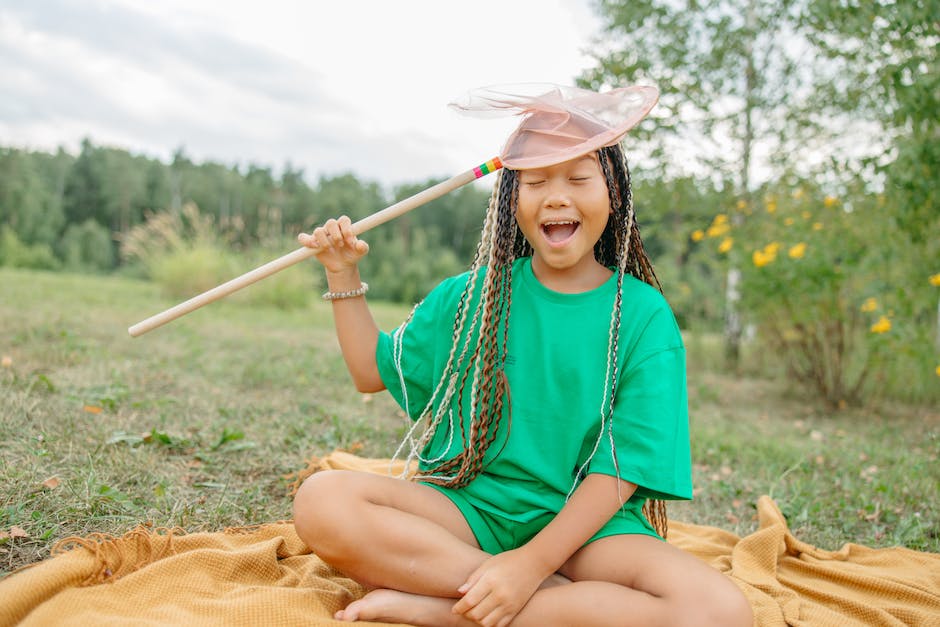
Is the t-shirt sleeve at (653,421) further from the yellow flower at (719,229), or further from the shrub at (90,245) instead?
the shrub at (90,245)

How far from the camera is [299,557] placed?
2100 mm

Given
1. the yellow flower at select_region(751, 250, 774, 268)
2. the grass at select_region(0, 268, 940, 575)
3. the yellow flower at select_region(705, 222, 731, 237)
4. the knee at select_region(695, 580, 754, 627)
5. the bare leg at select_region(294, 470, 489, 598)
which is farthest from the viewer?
the yellow flower at select_region(705, 222, 731, 237)

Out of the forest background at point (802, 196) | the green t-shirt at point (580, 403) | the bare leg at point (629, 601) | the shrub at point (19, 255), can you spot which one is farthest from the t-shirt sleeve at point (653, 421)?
the shrub at point (19, 255)

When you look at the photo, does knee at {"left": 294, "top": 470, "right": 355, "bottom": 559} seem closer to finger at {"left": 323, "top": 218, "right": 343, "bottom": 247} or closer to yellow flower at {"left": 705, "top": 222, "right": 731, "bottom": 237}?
finger at {"left": 323, "top": 218, "right": 343, "bottom": 247}

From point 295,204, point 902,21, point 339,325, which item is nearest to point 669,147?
point 902,21

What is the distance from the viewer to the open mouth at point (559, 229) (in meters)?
1.91

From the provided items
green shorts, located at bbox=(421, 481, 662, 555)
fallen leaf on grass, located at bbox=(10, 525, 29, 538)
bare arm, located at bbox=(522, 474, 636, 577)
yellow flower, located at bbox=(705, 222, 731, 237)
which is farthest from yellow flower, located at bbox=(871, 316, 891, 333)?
fallen leaf on grass, located at bbox=(10, 525, 29, 538)

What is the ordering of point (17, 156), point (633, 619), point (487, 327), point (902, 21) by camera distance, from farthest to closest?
point (17, 156) < point (902, 21) < point (487, 327) < point (633, 619)

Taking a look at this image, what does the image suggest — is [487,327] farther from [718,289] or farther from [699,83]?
[718,289]

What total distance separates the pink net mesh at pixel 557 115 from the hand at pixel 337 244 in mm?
428

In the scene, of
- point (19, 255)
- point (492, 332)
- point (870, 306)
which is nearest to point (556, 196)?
point (492, 332)

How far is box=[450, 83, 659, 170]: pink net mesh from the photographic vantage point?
185 centimetres

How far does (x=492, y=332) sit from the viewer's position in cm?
196

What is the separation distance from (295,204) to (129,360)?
978 inches
